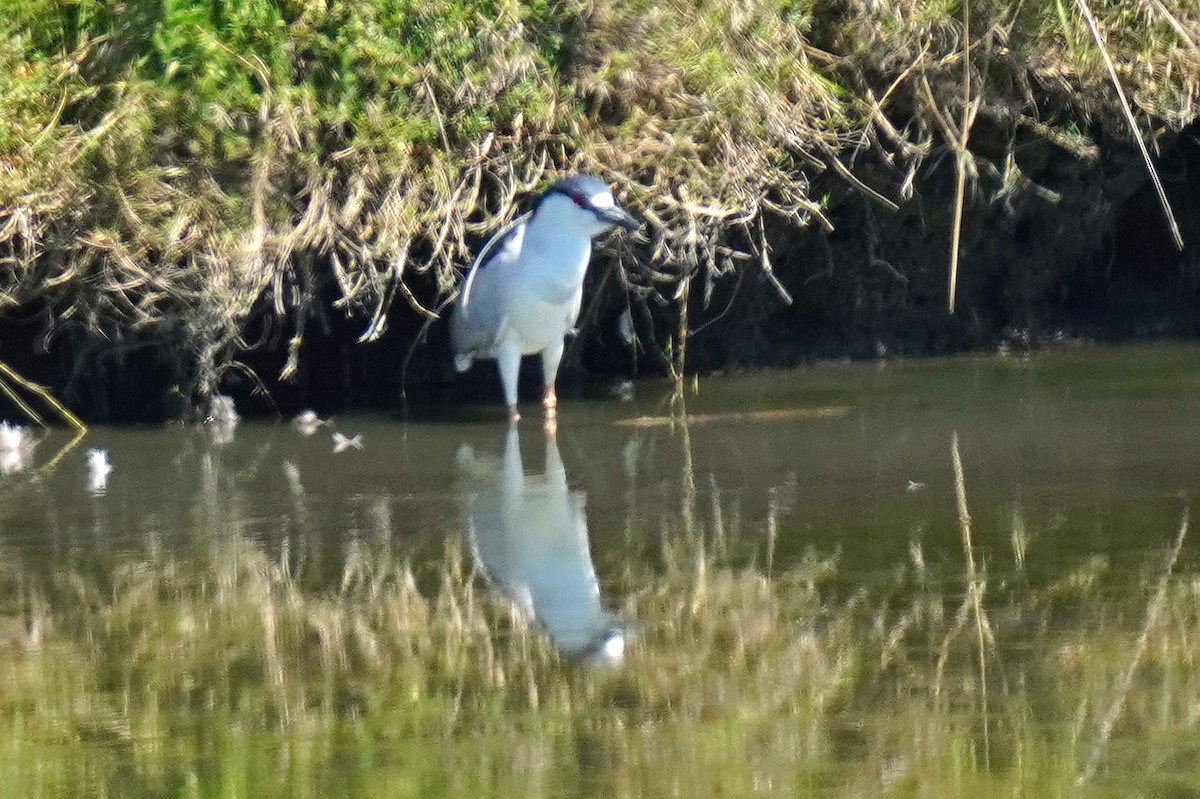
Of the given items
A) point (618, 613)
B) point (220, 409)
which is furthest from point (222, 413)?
point (618, 613)

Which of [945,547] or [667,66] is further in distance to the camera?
[667,66]

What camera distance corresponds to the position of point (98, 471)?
551cm

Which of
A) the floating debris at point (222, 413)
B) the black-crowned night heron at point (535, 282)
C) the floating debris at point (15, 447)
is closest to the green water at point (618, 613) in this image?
the floating debris at point (15, 447)

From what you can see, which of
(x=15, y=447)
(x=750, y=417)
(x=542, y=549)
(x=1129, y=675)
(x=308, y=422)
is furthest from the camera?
(x=308, y=422)

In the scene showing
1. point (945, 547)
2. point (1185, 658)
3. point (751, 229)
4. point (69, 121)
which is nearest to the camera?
point (1185, 658)

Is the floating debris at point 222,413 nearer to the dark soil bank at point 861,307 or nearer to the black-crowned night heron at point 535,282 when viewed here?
the dark soil bank at point 861,307

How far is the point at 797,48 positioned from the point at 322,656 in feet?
13.3

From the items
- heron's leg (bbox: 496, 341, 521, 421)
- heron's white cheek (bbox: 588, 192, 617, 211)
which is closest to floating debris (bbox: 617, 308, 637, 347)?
heron's leg (bbox: 496, 341, 521, 421)

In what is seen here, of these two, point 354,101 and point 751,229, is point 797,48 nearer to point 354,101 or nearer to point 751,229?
point 751,229

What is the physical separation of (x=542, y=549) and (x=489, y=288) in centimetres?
254

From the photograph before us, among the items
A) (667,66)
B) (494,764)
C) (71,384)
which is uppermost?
(667,66)

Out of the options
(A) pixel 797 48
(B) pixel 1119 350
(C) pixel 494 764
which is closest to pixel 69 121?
(A) pixel 797 48

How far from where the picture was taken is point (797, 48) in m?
6.71

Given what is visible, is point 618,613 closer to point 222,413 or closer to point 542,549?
point 542,549
